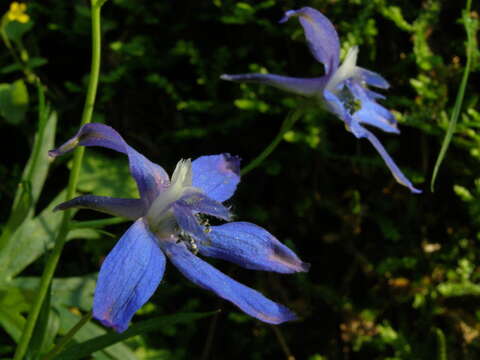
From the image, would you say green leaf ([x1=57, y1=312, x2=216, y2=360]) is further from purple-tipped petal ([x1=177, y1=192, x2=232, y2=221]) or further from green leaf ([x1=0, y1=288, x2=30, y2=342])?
green leaf ([x1=0, y1=288, x2=30, y2=342])

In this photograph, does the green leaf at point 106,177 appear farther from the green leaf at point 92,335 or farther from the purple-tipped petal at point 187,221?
the purple-tipped petal at point 187,221

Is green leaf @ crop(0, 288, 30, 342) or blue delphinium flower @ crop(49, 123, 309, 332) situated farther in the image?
green leaf @ crop(0, 288, 30, 342)

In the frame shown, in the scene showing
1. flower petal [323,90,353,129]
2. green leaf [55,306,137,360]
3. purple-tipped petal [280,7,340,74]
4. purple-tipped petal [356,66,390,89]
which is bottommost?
green leaf [55,306,137,360]

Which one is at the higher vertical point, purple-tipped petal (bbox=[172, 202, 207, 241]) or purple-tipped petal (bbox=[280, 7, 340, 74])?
purple-tipped petal (bbox=[280, 7, 340, 74])

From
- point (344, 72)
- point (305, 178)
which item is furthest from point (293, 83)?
point (305, 178)

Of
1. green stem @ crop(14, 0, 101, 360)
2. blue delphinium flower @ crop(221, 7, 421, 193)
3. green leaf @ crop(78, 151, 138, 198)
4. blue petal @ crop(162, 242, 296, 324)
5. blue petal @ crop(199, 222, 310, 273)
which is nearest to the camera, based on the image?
blue petal @ crop(162, 242, 296, 324)

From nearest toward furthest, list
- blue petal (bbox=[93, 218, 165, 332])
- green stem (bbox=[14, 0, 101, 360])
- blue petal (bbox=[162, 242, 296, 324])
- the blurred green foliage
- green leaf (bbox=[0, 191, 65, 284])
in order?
blue petal (bbox=[93, 218, 165, 332]), blue petal (bbox=[162, 242, 296, 324]), green stem (bbox=[14, 0, 101, 360]), green leaf (bbox=[0, 191, 65, 284]), the blurred green foliage

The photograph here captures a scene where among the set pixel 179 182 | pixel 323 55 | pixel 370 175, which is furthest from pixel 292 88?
pixel 370 175

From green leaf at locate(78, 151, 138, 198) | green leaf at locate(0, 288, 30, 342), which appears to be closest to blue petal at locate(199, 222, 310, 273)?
green leaf at locate(0, 288, 30, 342)
